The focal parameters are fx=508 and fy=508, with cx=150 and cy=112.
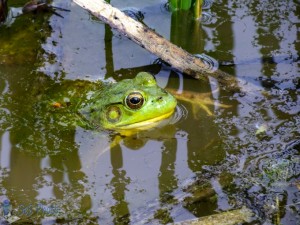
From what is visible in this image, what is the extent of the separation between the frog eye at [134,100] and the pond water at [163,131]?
0.95 feet

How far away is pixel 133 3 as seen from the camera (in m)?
6.18

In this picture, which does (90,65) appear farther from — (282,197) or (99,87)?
(282,197)

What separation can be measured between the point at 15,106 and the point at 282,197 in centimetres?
254

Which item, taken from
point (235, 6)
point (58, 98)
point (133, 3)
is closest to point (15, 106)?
point (58, 98)

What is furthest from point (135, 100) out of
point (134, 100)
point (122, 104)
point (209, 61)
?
point (209, 61)

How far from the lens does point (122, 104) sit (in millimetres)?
4473

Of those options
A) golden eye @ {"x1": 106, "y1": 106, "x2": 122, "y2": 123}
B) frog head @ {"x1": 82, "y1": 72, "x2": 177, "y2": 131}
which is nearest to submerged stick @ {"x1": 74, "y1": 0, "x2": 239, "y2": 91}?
frog head @ {"x1": 82, "y1": 72, "x2": 177, "y2": 131}

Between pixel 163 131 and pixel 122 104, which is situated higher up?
pixel 122 104

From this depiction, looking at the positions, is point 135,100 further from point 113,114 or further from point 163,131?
point 163,131

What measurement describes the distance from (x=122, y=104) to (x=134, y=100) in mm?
145

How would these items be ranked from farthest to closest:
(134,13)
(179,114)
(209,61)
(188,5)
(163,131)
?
(134,13) < (188,5) < (209,61) < (179,114) < (163,131)

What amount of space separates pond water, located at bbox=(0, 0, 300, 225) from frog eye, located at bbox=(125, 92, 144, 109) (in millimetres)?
290

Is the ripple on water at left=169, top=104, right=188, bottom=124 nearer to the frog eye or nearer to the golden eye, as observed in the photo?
the frog eye

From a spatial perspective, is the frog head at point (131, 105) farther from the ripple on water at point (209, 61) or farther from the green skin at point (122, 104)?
the ripple on water at point (209, 61)
